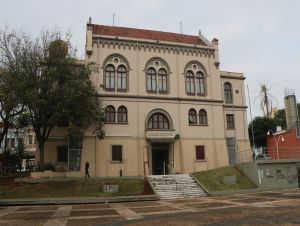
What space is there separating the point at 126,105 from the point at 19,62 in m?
11.4

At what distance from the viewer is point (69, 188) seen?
27562 millimetres

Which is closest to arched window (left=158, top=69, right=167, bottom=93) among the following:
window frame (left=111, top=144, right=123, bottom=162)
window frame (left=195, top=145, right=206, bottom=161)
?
window frame (left=195, top=145, right=206, bottom=161)

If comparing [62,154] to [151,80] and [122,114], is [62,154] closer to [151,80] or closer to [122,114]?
[122,114]

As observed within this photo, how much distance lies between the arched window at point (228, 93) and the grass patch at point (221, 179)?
9.34 meters

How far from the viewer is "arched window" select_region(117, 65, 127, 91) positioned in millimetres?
36219

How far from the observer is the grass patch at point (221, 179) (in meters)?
29.6

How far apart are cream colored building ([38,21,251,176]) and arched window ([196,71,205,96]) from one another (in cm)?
12

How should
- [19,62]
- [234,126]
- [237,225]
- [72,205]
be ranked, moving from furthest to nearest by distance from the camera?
[234,126], [19,62], [72,205], [237,225]

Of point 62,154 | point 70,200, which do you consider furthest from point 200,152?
point 70,200

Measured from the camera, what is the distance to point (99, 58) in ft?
117

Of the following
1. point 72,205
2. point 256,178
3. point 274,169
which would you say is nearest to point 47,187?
point 72,205

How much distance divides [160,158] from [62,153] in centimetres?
1034

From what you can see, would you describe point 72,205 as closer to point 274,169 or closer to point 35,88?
point 35,88

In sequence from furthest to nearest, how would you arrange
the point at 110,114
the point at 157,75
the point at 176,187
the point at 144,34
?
1. the point at 144,34
2. the point at 157,75
3. the point at 110,114
4. the point at 176,187
